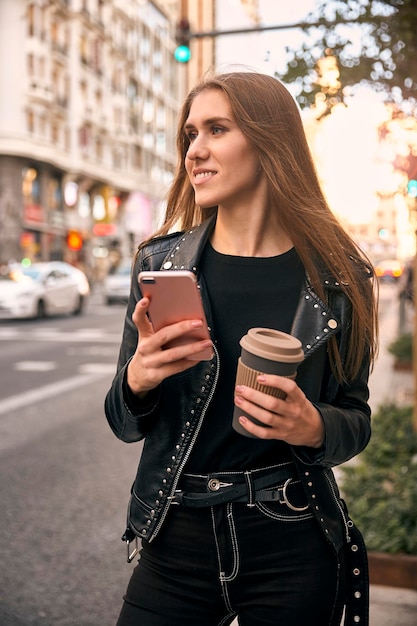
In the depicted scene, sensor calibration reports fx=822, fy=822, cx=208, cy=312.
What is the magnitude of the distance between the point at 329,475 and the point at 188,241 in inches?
24.1

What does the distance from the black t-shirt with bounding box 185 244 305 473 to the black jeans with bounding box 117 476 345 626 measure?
0.32 ft

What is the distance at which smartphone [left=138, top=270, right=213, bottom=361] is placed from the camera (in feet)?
4.73

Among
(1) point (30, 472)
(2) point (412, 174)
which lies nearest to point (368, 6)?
(2) point (412, 174)

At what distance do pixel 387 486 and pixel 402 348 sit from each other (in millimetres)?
7952

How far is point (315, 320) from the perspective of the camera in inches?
68.4

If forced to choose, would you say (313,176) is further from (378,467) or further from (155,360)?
(378,467)

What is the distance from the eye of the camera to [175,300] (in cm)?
148

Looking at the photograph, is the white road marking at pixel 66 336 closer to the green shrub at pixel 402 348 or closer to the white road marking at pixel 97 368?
the white road marking at pixel 97 368

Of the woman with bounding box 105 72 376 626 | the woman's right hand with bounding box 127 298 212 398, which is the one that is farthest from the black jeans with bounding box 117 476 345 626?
the woman's right hand with bounding box 127 298 212 398

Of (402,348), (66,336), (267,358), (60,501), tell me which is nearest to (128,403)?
(267,358)

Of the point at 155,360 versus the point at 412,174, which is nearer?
the point at 155,360

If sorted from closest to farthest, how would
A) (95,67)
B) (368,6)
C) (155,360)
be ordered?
(155,360), (368,6), (95,67)

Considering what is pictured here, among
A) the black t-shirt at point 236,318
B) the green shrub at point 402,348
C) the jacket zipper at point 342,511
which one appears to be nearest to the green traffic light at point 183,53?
the green shrub at point 402,348

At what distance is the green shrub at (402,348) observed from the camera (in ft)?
40.7
